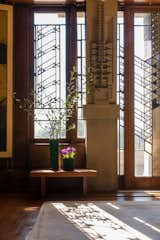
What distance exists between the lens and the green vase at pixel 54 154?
18.7ft

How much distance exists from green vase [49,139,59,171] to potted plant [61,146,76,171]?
83 millimetres

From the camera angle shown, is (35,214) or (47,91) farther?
(47,91)

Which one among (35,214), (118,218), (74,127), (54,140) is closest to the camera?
(118,218)

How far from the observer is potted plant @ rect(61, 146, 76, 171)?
5.66 meters

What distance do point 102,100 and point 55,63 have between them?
932mm

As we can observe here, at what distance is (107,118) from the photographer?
597cm

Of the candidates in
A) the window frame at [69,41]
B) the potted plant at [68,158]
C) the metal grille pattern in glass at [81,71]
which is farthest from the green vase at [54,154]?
the metal grille pattern in glass at [81,71]

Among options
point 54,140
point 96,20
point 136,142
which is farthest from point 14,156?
point 96,20

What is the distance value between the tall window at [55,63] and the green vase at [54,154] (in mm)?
548

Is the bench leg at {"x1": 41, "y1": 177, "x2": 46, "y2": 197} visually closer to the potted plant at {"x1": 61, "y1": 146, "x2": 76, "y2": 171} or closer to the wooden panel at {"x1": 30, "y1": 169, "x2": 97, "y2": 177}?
the wooden panel at {"x1": 30, "y1": 169, "x2": 97, "y2": 177}

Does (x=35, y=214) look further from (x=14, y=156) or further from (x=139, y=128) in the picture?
(x=139, y=128)

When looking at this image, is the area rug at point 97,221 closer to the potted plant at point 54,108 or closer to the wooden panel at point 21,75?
the potted plant at point 54,108

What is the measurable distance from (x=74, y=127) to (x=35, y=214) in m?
2.05

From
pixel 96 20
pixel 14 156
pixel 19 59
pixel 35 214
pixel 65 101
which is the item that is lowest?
pixel 35 214
